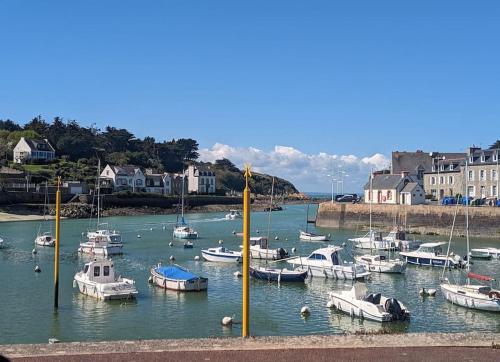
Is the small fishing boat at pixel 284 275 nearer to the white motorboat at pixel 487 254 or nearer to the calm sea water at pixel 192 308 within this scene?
the calm sea water at pixel 192 308

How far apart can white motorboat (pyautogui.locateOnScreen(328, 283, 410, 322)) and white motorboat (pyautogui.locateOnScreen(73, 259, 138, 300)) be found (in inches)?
422

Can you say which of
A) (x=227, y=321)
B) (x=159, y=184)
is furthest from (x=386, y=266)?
(x=159, y=184)

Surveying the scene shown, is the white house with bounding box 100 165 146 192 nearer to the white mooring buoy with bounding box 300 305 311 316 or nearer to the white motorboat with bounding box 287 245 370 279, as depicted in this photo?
the white motorboat with bounding box 287 245 370 279

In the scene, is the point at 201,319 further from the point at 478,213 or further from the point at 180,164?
the point at 180,164

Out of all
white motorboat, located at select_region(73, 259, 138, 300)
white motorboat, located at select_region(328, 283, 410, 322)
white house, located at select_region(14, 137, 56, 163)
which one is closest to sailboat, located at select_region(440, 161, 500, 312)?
white motorboat, located at select_region(328, 283, 410, 322)

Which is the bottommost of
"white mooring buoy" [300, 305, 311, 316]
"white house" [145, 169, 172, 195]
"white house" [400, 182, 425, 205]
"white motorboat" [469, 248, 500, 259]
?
"white mooring buoy" [300, 305, 311, 316]

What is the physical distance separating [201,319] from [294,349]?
12300mm

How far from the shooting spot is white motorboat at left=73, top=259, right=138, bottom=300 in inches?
1191

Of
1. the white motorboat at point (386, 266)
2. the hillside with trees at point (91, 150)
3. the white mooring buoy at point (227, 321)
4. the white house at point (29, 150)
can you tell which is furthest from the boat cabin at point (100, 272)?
the white house at point (29, 150)

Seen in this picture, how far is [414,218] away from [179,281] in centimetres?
4521

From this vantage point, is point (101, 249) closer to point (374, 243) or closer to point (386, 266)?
point (386, 266)

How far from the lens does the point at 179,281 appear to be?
1296 inches

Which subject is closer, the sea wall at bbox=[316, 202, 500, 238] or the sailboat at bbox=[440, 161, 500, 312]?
the sailboat at bbox=[440, 161, 500, 312]

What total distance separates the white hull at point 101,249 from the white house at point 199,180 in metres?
93.3
